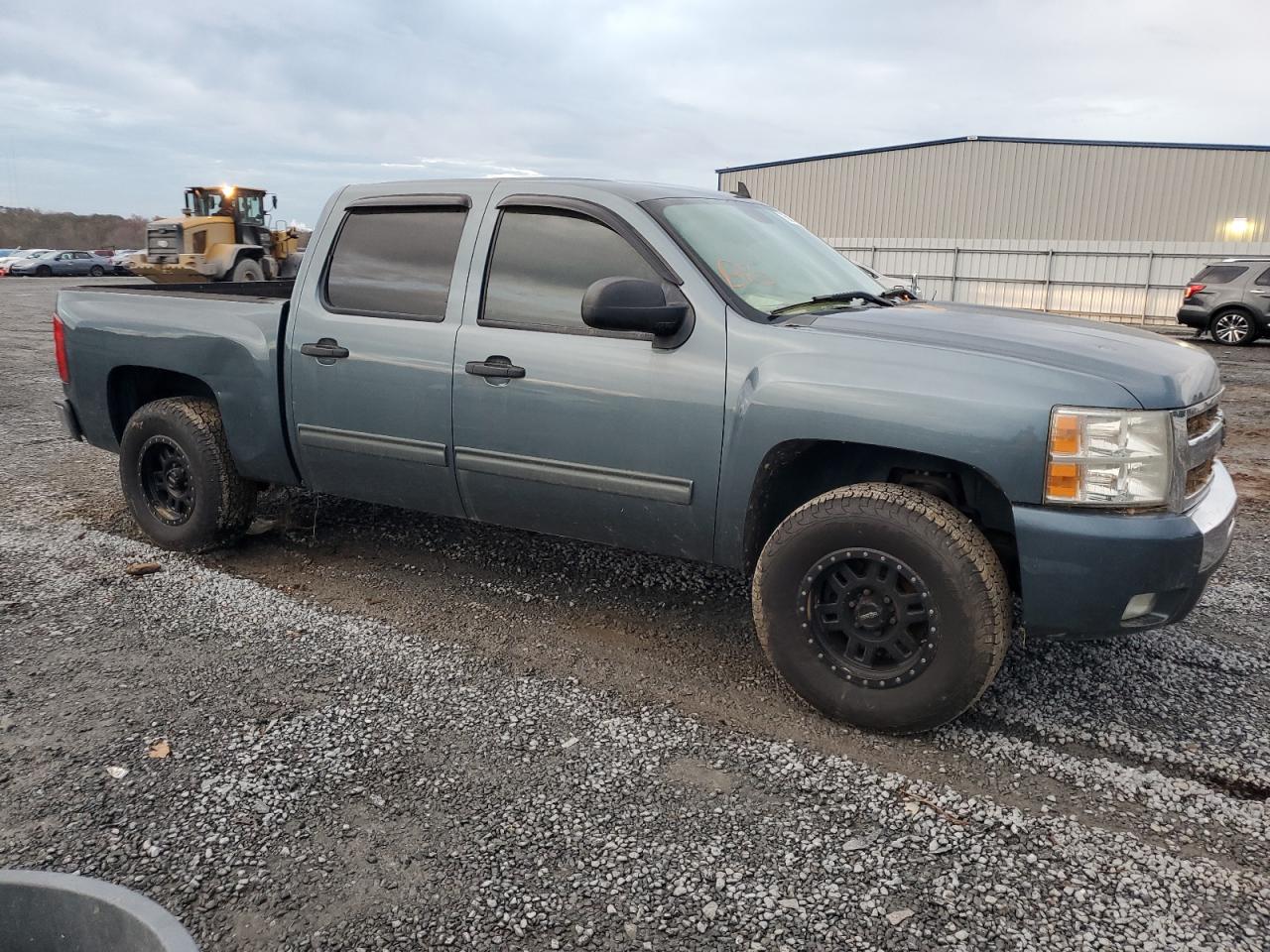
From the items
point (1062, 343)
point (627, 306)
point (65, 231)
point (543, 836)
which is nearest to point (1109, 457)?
point (1062, 343)

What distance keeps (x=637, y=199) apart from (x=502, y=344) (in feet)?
2.51

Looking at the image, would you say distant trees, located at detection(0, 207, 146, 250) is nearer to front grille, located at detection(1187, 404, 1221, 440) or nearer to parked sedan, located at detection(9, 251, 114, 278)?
parked sedan, located at detection(9, 251, 114, 278)

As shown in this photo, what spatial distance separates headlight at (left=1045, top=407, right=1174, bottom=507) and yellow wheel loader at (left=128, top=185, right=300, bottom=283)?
21846 mm

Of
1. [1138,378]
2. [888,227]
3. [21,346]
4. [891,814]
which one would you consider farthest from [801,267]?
[888,227]

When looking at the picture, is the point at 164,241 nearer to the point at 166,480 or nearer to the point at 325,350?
the point at 166,480

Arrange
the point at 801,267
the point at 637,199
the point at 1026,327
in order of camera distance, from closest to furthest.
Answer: the point at 1026,327 < the point at 637,199 < the point at 801,267

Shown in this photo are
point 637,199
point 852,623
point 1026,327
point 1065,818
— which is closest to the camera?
point 1065,818

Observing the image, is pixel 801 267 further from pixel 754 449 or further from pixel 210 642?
pixel 210 642

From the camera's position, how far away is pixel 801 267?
159 inches

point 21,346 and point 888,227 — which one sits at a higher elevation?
point 888,227

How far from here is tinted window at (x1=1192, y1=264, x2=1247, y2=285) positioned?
1706 cm

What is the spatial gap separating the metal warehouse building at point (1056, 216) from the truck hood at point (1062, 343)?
24930mm

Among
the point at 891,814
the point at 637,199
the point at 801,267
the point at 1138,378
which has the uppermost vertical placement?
the point at 637,199

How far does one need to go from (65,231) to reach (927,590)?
273 feet
